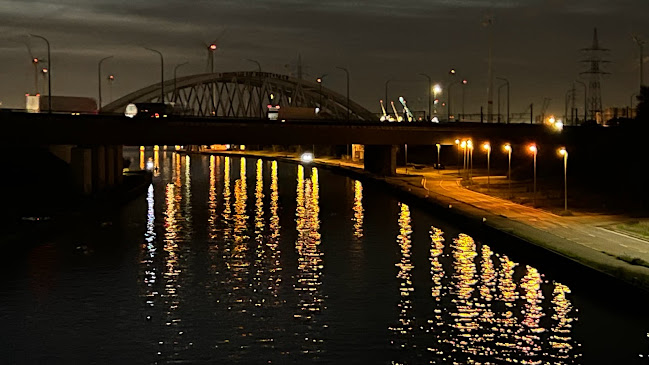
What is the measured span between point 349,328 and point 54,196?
49041 millimetres

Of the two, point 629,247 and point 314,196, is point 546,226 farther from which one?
point 314,196

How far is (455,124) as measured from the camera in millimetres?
110500

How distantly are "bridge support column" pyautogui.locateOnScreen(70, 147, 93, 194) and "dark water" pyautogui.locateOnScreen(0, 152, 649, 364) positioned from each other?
695 inches

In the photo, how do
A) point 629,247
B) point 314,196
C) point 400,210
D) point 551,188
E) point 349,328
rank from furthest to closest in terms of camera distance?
point 314,196, point 551,188, point 400,210, point 629,247, point 349,328

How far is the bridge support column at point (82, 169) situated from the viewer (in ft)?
258

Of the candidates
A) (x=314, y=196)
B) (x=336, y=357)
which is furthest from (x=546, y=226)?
(x=314, y=196)

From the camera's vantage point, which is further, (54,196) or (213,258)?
(54,196)

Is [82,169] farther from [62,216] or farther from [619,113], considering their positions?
[619,113]

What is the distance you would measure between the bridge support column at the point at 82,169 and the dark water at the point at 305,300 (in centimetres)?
1765

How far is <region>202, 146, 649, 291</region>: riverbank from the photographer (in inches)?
1517

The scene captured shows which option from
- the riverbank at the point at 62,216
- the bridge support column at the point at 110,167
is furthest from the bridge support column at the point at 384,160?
the bridge support column at the point at 110,167

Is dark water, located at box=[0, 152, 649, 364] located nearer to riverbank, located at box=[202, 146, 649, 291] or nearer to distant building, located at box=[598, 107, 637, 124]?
riverbank, located at box=[202, 146, 649, 291]

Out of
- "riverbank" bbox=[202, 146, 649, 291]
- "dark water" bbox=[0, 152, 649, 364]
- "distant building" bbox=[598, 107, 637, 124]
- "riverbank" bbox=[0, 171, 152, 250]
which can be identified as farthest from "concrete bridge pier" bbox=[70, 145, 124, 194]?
"distant building" bbox=[598, 107, 637, 124]

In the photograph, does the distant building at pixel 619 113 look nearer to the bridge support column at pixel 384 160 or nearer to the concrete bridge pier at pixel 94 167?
the bridge support column at pixel 384 160
